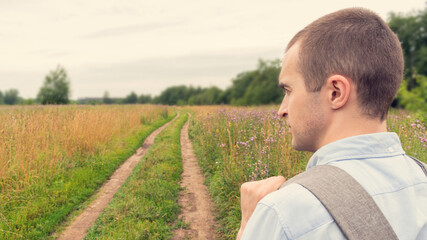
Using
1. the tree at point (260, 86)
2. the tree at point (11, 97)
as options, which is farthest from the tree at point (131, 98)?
the tree at point (260, 86)

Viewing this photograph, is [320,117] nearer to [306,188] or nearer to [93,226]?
[306,188]

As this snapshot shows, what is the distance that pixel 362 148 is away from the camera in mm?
865

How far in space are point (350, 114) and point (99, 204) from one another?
18.0 ft

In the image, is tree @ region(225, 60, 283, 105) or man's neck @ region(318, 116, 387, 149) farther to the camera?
tree @ region(225, 60, 283, 105)

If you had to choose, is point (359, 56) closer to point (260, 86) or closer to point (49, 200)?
point (49, 200)

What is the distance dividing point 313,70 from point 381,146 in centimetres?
32

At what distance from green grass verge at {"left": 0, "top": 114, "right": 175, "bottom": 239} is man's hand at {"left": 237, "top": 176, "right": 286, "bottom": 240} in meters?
4.36

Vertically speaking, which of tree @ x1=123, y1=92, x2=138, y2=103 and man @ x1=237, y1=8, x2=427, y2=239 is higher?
tree @ x1=123, y1=92, x2=138, y2=103

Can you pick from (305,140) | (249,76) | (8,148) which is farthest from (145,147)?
(249,76)

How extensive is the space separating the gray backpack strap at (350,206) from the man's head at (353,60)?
31cm

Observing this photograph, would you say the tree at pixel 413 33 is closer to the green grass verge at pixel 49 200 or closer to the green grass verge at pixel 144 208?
the green grass verge at pixel 144 208

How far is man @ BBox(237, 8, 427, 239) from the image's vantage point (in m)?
0.76

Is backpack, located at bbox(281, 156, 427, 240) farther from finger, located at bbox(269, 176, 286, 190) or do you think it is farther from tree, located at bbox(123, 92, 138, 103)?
tree, located at bbox(123, 92, 138, 103)

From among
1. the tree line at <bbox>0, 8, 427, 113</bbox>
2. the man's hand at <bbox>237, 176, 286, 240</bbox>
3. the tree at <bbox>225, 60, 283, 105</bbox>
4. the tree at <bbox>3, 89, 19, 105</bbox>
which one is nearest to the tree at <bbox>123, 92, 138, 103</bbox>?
the tree line at <bbox>0, 8, 427, 113</bbox>
